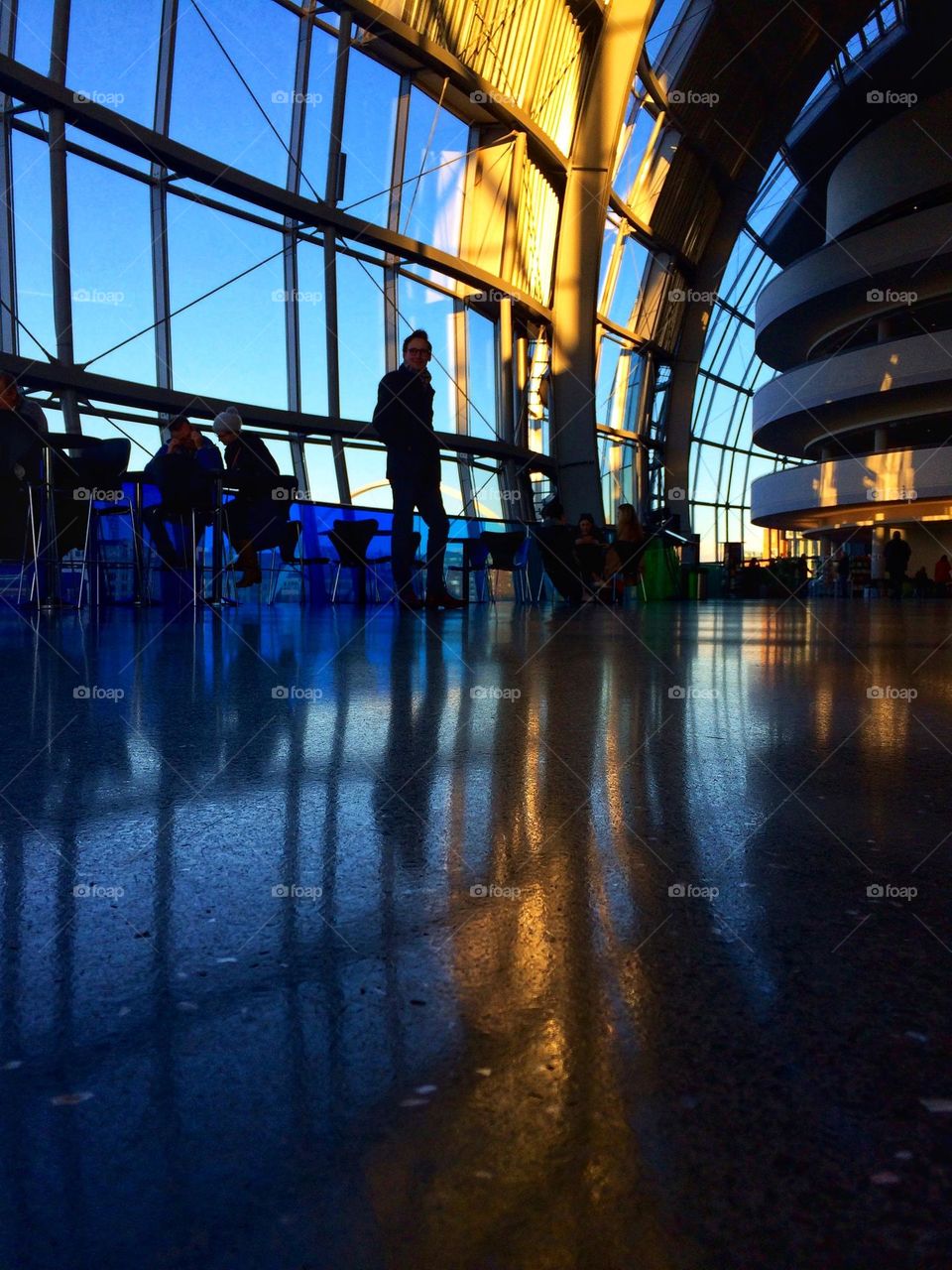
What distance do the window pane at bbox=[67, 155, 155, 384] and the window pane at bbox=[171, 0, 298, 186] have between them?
0.98 meters

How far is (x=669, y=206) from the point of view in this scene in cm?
1852

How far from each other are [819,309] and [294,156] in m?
17.3

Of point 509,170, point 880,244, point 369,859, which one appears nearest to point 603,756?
point 369,859

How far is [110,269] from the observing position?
833 cm

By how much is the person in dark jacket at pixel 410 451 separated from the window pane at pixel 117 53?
169 inches

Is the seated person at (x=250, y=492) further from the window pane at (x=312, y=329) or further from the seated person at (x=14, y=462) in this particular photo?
the window pane at (x=312, y=329)

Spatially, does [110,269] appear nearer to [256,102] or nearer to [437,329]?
[256,102]

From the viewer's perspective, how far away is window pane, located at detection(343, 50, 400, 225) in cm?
1067

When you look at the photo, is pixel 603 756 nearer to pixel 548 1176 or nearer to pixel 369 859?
pixel 369 859

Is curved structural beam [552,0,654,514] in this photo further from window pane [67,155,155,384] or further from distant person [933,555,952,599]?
distant person [933,555,952,599]

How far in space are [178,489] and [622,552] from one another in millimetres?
5568

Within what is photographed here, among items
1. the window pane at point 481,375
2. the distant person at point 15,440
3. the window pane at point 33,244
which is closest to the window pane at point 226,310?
the window pane at point 33,244

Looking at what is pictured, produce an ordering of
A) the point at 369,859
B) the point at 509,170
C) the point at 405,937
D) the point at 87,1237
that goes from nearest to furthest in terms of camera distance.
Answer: the point at 87,1237, the point at 405,937, the point at 369,859, the point at 509,170

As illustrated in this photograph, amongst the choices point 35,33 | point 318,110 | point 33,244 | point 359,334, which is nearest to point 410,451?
point 33,244
